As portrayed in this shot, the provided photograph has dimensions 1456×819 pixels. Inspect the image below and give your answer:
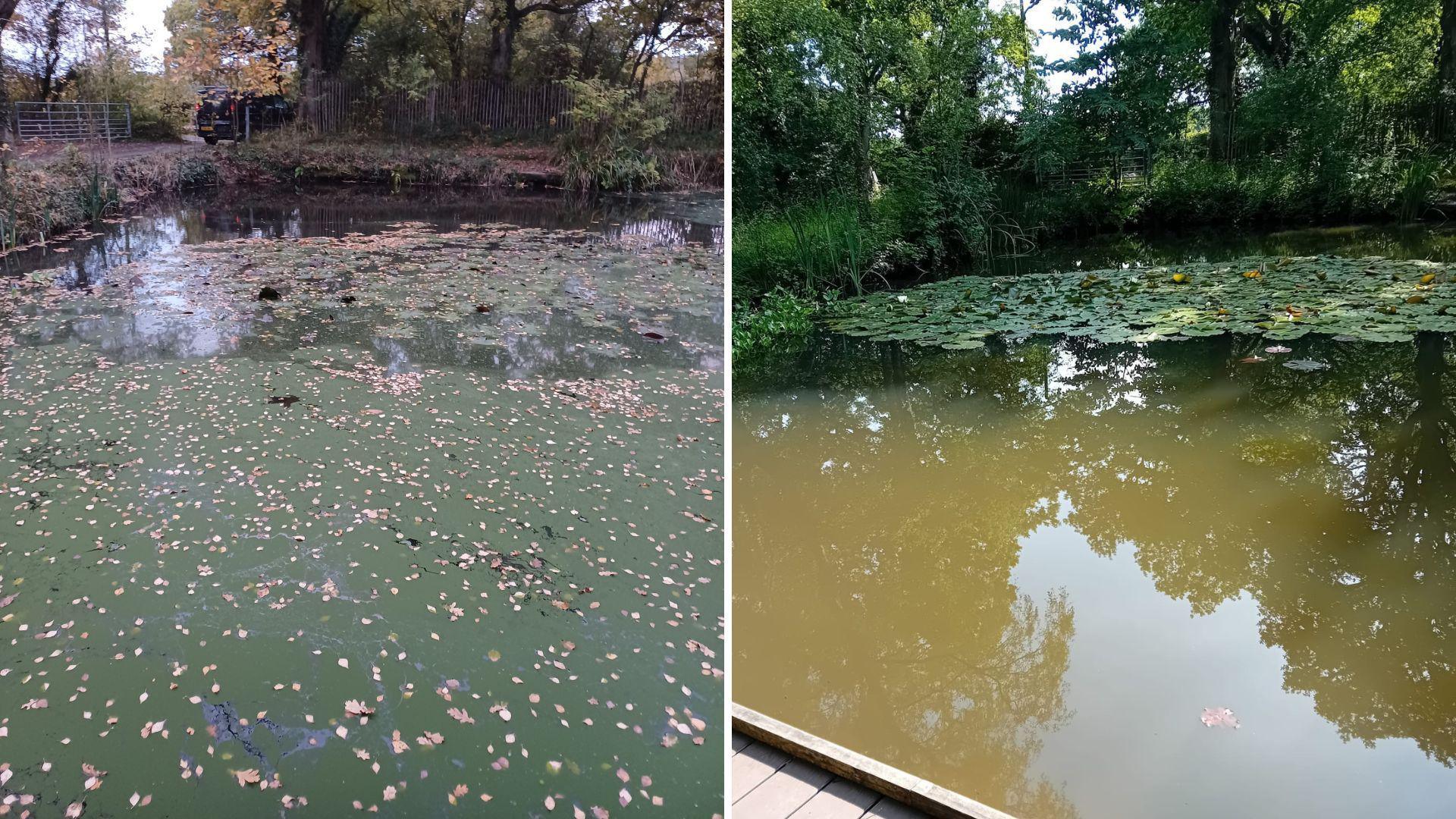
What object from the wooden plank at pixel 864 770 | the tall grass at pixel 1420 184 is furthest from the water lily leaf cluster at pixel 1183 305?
the wooden plank at pixel 864 770

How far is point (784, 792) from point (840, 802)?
8 centimetres

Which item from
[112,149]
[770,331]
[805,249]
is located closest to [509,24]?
[112,149]

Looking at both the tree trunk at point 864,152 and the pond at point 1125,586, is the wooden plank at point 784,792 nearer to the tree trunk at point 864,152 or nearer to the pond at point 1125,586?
the pond at point 1125,586

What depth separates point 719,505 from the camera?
4.58 feet

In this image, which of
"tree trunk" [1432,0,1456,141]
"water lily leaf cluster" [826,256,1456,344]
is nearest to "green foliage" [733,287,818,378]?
"water lily leaf cluster" [826,256,1456,344]

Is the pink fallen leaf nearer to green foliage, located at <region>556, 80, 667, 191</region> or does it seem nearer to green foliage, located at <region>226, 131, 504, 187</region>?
green foliage, located at <region>556, 80, 667, 191</region>

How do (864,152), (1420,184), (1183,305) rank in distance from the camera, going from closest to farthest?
(1183,305) < (864,152) < (1420,184)

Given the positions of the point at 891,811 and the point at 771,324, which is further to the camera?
the point at 771,324

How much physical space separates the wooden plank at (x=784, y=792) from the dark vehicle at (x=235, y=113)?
1264 millimetres

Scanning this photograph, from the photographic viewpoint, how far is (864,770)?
1.23 meters

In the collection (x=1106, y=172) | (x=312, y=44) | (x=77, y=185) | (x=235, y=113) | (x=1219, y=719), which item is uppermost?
(x=1106, y=172)

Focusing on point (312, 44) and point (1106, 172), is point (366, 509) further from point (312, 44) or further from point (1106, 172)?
point (1106, 172)

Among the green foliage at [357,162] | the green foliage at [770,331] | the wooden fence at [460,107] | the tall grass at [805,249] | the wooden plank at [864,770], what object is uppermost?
the wooden fence at [460,107]

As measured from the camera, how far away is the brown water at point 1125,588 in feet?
4.60
